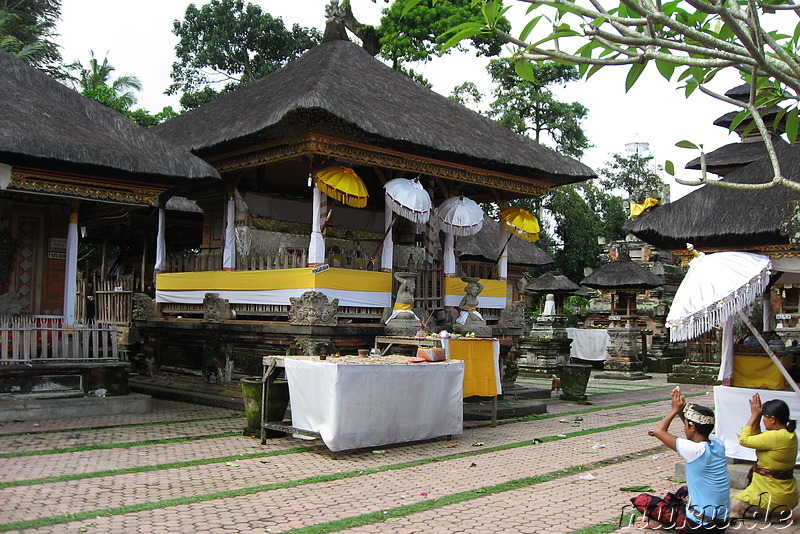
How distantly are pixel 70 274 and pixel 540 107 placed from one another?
84.0ft

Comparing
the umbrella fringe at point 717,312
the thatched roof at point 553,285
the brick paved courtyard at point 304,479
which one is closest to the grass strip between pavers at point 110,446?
the brick paved courtyard at point 304,479

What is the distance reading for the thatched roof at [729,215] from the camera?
11977mm

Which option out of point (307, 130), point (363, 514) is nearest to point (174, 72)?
point (307, 130)

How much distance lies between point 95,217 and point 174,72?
23.3 metres

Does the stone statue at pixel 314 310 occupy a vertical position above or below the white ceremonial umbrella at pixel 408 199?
below

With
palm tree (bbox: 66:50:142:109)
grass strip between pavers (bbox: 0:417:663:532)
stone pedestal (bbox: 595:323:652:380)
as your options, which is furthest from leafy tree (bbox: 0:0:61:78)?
grass strip between pavers (bbox: 0:417:663:532)

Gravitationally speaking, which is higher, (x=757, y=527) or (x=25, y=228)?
(x=25, y=228)

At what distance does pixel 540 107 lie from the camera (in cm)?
3359

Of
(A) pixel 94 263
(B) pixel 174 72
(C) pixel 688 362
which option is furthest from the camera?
(B) pixel 174 72

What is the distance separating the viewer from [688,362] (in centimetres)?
2034

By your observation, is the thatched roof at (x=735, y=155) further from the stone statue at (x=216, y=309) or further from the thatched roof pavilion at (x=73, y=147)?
the thatched roof pavilion at (x=73, y=147)

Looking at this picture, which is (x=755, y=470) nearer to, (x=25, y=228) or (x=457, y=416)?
(x=457, y=416)

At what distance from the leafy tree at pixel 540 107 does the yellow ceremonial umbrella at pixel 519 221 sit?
17.7 metres

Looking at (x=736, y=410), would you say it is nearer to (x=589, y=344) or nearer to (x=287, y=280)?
(x=287, y=280)
